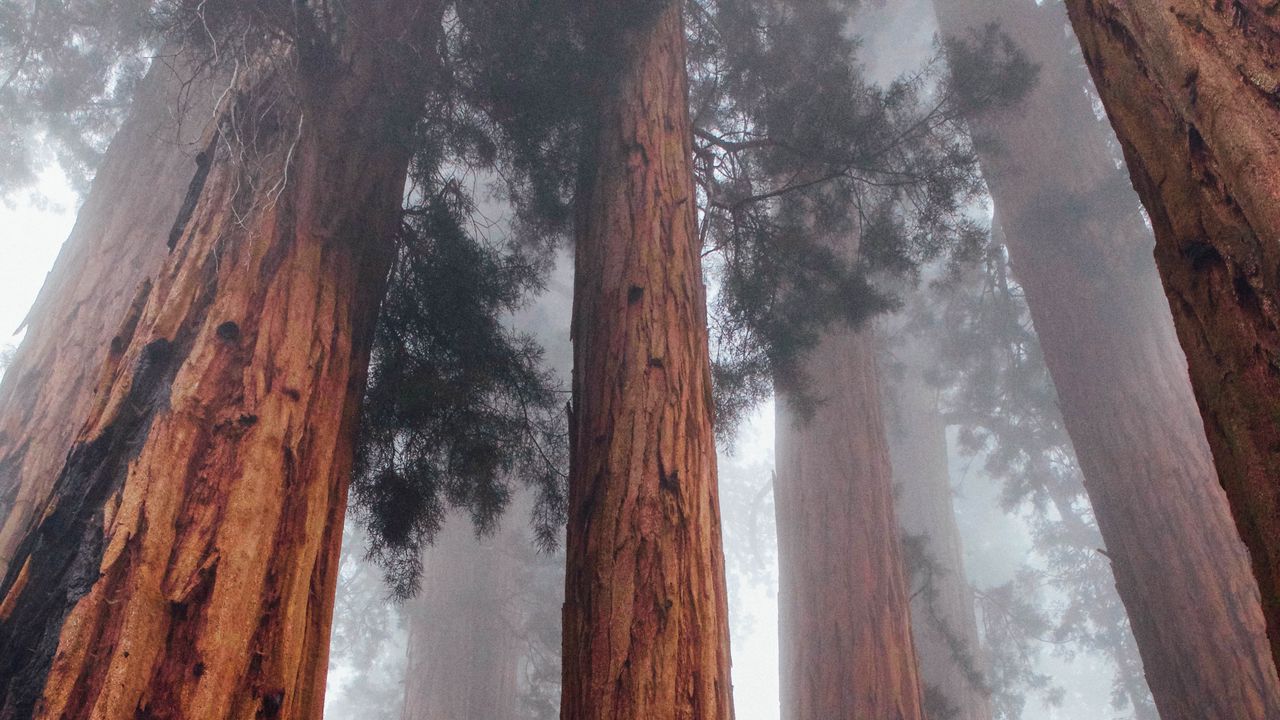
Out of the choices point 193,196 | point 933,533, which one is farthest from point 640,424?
point 933,533

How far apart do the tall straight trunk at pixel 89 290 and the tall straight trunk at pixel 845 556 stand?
16.0ft

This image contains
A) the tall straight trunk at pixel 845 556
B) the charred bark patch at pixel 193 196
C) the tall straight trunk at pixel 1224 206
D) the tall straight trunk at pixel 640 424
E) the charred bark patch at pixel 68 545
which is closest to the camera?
the tall straight trunk at pixel 1224 206

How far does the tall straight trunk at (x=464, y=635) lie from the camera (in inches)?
433

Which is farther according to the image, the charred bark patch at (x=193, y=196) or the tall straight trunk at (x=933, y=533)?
the tall straight trunk at (x=933, y=533)

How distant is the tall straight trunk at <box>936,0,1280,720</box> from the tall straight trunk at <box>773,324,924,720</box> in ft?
5.37

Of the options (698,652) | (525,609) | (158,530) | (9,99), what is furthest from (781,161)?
(525,609)

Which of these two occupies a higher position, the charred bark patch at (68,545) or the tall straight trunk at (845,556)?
the tall straight trunk at (845,556)

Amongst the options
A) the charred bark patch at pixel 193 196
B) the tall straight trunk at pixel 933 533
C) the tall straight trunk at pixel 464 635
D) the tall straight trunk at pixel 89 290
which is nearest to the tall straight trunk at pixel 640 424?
the charred bark patch at pixel 193 196

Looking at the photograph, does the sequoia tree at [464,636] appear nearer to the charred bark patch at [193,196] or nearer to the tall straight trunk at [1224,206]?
the charred bark patch at [193,196]

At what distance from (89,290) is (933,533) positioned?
14.3 meters

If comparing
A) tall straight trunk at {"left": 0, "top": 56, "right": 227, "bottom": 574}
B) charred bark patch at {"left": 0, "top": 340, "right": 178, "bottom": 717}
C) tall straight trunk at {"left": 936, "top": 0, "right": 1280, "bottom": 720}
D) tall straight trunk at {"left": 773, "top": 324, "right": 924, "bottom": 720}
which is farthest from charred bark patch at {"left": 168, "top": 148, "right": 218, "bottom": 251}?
tall straight trunk at {"left": 936, "top": 0, "right": 1280, "bottom": 720}

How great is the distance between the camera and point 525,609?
1460 centimetres

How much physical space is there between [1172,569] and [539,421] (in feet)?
15.1

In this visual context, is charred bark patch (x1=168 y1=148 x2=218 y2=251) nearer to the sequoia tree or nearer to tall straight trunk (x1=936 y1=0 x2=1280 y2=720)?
tall straight trunk (x1=936 y1=0 x2=1280 y2=720)
